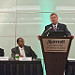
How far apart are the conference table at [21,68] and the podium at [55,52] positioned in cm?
54

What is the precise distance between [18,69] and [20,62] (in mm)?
128

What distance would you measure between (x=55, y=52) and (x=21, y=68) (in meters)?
0.89

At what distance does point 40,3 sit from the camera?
6.11m

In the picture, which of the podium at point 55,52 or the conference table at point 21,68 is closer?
the podium at point 55,52

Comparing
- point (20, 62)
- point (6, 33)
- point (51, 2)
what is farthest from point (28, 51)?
point (51, 2)

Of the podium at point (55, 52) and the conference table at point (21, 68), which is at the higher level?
the podium at point (55, 52)

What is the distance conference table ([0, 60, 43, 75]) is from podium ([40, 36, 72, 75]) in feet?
1.78

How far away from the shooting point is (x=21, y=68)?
3400mm

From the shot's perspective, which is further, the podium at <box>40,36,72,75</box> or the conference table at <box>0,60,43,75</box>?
the conference table at <box>0,60,43,75</box>

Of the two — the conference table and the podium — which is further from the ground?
the podium

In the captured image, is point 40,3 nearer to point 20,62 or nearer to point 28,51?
point 28,51

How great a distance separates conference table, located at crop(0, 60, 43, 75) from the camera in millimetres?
3369

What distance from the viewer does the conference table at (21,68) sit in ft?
11.1

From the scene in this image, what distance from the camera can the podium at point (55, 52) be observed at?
274 cm
